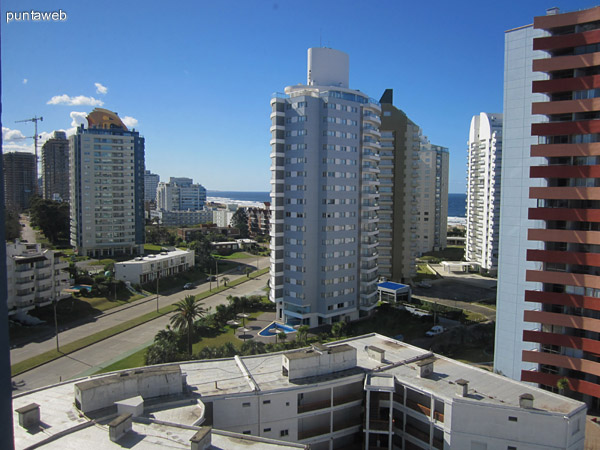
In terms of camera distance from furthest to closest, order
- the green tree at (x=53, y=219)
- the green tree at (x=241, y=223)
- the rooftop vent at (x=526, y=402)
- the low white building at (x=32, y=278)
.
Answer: the green tree at (x=241, y=223)
the green tree at (x=53, y=219)
the low white building at (x=32, y=278)
the rooftop vent at (x=526, y=402)

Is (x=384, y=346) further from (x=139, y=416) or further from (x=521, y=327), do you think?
(x=139, y=416)

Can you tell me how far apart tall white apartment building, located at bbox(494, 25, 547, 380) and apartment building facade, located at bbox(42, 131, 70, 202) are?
187 metres

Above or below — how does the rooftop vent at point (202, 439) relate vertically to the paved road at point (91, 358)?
above

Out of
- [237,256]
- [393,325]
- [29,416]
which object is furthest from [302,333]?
[237,256]

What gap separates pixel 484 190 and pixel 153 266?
72.9m

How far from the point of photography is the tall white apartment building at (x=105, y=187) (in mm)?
98750

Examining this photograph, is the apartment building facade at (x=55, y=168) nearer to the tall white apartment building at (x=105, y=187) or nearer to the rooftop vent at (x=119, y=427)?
the tall white apartment building at (x=105, y=187)

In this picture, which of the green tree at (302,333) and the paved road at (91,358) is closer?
the paved road at (91,358)

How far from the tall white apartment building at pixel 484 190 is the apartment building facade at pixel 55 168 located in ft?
526

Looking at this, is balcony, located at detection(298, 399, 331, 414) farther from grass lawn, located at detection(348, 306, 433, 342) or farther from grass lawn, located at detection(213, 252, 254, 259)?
grass lawn, located at detection(213, 252, 254, 259)

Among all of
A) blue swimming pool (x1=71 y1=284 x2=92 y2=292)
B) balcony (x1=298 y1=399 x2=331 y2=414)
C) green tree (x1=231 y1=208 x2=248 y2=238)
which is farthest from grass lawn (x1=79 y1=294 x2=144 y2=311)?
green tree (x1=231 y1=208 x2=248 y2=238)

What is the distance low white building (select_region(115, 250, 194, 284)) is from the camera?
76.7m

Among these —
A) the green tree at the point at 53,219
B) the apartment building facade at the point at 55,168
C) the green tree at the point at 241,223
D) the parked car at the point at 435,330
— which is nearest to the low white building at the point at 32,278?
the green tree at the point at 53,219

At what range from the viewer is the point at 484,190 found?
327 ft
